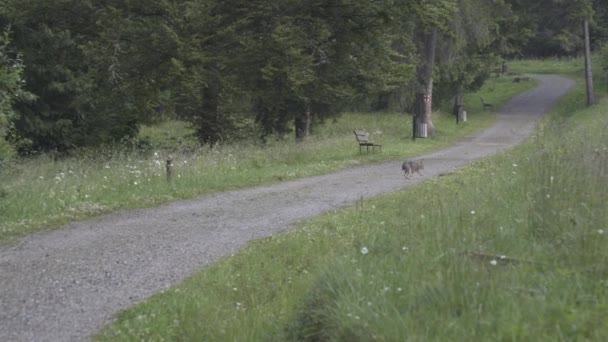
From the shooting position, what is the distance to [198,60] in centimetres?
2425

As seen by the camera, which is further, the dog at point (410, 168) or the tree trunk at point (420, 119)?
the tree trunk at point (420, 119)

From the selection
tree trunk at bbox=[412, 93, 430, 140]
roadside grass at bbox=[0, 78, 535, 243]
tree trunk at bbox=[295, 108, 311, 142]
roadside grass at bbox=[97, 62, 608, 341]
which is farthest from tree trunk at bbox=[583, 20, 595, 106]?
roadside grass at bbox=[97, 62, 608, 341]

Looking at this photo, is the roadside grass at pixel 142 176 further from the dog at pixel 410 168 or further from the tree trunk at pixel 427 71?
the tree trunk at pixel 427 71

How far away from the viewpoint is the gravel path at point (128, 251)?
7.01 m

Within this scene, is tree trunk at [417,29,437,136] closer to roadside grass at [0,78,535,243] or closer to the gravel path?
roadside grass at [0,78,535,243]

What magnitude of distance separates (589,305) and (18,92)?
12.7 metres

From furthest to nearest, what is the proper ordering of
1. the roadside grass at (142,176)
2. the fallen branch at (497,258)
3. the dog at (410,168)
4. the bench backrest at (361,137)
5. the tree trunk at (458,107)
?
the tree trunk at (458,107), the bench backrest at (361,137), the dog at (410,168), the roadside grass at (142,176), the fallen branch at (497,258)

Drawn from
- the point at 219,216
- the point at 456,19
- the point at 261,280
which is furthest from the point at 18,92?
the point at 456,19

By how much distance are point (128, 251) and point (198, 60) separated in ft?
51.2

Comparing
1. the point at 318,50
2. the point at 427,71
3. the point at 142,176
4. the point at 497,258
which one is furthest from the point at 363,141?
the point at 497,258

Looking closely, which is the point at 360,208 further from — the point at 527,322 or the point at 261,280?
the point at 527,322

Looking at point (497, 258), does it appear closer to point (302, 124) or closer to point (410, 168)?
point (410, 168)

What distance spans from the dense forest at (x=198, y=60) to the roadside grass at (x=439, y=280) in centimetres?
1611

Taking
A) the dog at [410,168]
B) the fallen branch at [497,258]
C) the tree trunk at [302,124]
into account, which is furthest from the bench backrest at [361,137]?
the fallen branch at [497,258]
